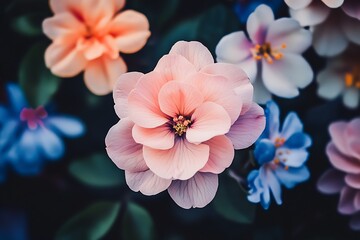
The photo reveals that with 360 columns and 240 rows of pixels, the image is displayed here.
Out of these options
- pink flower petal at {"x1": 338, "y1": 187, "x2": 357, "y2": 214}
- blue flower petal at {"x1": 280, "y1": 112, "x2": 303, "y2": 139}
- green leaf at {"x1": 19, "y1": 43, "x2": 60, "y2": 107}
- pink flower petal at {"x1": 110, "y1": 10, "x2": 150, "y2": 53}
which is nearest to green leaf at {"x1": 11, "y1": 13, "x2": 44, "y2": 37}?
green leaf at {"x1": 19, "y1": 43, "x2": 60, "y2": 107}

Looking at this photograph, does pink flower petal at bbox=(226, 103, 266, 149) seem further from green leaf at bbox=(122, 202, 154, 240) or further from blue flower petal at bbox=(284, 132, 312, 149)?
green leaf at bbox=(122, 202, 154, 240)

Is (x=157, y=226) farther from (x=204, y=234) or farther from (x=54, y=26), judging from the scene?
(x=54, y=26)

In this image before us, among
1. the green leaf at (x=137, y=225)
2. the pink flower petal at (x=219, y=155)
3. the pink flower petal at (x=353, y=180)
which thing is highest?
the pink flower petal at (x=219, y=155)

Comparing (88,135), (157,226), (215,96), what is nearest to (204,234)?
(157,226)

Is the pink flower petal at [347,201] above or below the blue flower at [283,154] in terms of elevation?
below

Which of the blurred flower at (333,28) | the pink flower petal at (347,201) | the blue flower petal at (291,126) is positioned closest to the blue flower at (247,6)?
the blurred flower at (333,28)

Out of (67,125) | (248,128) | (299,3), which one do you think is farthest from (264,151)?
(67,125)

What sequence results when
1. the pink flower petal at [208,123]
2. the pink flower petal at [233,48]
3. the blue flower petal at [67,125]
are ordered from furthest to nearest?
the blue flower petal at [67,125], the pink flower petal at [233,48], the pink flower petal at [208,123]

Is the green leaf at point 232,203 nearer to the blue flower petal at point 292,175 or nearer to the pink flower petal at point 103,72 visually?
the blue flower petal at point 292,175
